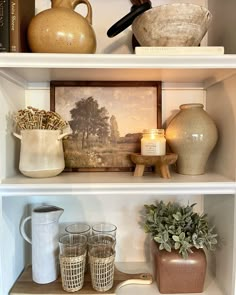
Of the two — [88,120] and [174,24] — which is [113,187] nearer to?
[88,120]

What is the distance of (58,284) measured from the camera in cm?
90

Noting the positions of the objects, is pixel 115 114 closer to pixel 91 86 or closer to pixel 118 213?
pixel 91 86

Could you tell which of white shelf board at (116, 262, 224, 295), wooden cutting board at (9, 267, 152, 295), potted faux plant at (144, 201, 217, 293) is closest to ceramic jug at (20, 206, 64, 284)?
wooden cutting board at (9, 267, 152, 295)

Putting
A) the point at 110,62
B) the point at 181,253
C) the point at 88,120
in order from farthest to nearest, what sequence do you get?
the point at 88,120 → the point at 181,253 → the point at 110,62

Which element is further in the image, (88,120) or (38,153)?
(88,120)

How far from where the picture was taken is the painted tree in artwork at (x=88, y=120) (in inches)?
40.3

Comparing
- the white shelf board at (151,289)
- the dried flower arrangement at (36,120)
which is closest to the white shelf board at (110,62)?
the dried flower arrangement at (36,120)

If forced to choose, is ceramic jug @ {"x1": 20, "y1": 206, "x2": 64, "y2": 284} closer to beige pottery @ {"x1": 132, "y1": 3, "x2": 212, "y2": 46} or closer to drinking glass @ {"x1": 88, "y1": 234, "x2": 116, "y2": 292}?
drinking glass @ {"x1": 88, "y1": 234, "x2": 116, "y2": 292}

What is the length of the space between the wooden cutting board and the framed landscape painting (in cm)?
39

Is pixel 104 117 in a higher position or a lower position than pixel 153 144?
higher

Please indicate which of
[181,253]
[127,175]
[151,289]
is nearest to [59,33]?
[127,175]

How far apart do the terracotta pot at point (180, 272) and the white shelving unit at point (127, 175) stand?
0.18 ft

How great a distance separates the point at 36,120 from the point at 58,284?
554mm

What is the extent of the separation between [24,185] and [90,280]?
1.37ft
